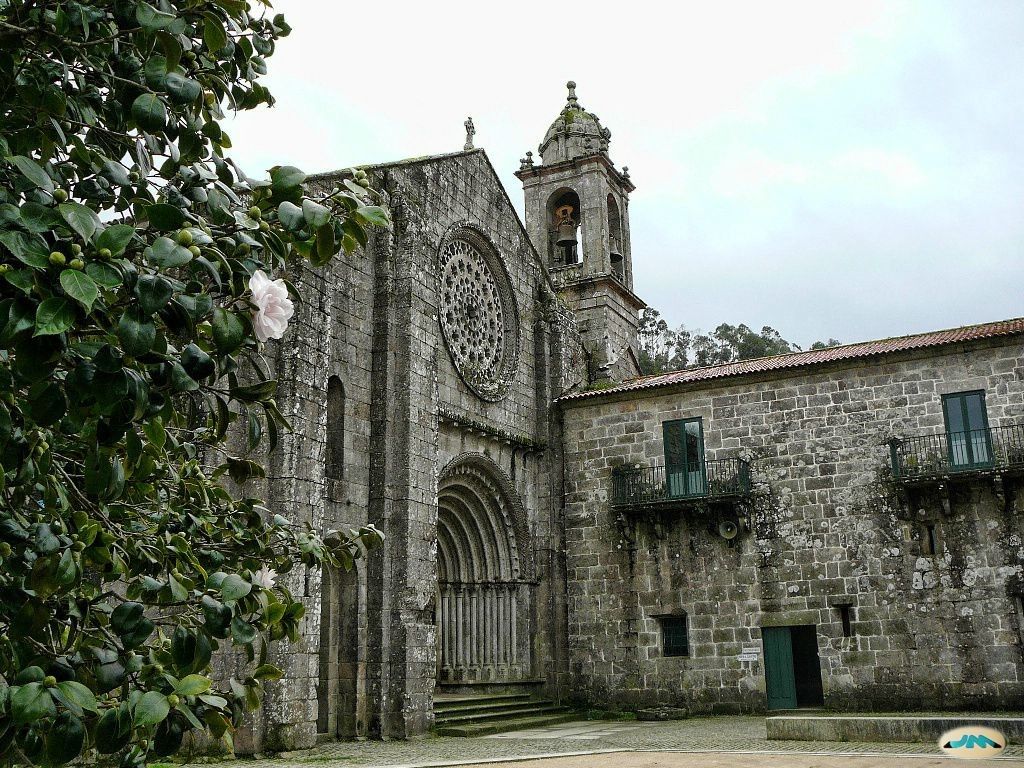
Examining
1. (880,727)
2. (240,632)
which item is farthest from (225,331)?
(880,727)

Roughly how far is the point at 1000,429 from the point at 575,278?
11.7 metres

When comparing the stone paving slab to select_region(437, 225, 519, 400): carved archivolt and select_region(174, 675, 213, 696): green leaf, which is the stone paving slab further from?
select_region(174, 675, 213, 696): green leaf

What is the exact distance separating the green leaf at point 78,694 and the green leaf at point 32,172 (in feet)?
3.93

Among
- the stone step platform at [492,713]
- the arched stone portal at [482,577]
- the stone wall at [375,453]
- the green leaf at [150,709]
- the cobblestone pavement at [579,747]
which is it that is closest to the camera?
the green leaf at [150,709]

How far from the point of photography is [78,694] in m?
2.23

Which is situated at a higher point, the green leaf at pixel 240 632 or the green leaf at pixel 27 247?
the green leaf at pixel 27 247

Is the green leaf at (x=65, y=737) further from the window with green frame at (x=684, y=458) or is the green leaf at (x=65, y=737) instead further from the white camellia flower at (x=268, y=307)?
the window with green frame at (x=684, y=458)

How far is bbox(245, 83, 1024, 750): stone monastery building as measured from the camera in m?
15.0

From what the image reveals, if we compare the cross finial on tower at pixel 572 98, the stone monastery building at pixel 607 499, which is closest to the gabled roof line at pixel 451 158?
the stone monastery building at pixel 607 499

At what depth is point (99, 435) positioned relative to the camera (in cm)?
230

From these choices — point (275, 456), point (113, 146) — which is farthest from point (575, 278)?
point (113, 146)

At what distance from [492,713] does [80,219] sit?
16.0 meters

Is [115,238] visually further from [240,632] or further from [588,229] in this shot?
[588,229]

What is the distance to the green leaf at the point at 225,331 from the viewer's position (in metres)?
2.43
